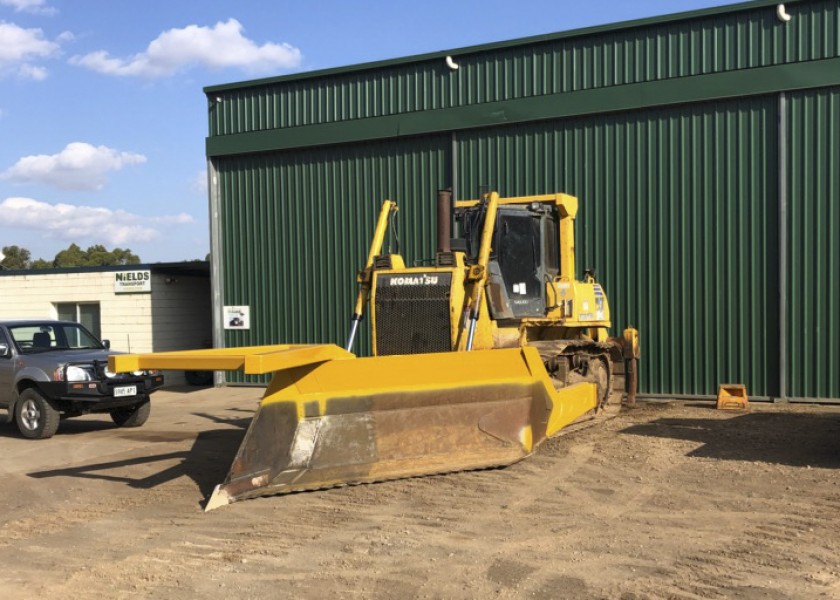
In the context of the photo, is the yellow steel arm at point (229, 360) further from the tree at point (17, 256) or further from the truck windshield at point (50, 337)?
the tree at point (17, 256)

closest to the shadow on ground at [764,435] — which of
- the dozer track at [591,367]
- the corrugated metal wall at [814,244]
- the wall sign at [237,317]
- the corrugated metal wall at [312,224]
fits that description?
the dozer track at [591,367]

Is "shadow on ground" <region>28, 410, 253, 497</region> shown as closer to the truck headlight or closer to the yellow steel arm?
the truck headlight

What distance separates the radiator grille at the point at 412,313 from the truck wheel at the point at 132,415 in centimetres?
507

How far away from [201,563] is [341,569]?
99 centimetres

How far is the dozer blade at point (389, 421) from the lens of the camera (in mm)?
7094

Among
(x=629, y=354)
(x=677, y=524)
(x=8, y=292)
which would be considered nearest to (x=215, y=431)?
(x=629, y=354)

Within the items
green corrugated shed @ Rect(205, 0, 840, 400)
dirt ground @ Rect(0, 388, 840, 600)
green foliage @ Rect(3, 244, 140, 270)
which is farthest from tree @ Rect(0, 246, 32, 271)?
dirt ground @ Rect(0, 388, 840, 600)

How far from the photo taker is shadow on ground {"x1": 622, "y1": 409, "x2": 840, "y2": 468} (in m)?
8.74

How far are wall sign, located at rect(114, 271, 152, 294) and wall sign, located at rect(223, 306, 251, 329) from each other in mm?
2376

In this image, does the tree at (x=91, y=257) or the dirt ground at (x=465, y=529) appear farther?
the tree at (x=91, y=257)

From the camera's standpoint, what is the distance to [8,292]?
2125 cm

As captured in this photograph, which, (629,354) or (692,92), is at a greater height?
(692,92)

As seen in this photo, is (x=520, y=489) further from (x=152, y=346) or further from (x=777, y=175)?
(x=152, y=346)

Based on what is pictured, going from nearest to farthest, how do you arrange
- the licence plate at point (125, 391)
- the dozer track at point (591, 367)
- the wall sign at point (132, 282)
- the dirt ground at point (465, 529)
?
the dirt ground at point (465, 529) < the dozer track at point (591, 367) < the licence plate at point (125, 391) < the wall sign at point (132, 282)
